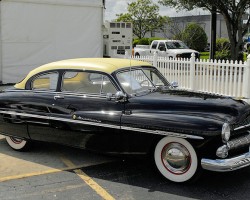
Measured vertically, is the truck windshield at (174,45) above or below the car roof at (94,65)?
above

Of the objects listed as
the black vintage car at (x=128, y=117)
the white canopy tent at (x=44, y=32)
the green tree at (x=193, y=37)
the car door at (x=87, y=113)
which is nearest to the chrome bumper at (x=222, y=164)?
the black vintage car at (x=128, y=117)

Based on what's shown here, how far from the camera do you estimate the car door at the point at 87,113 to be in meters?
5.06

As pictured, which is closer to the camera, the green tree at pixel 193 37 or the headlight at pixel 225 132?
the headlight at pixel 225 132

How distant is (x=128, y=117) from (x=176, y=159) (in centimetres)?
81

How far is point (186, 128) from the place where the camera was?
14.8 ft

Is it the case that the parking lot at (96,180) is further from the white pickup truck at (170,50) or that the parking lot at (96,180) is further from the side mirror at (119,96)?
the white pickup truck at (170,50)

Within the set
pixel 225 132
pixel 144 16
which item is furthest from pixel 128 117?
pixel 144 16

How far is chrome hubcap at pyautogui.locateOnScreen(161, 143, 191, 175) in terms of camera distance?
465cm

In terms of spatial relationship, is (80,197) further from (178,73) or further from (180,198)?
(178,73)

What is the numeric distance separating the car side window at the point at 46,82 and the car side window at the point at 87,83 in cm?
17

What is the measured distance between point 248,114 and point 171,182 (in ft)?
4.37

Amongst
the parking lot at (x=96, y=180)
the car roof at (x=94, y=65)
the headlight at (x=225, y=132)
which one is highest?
the car roof at (x=94, y=65)

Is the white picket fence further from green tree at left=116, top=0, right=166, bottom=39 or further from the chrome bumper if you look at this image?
green tree at left=116, top=0, right=166, bottom=39

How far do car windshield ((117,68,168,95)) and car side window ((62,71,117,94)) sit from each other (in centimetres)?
20
